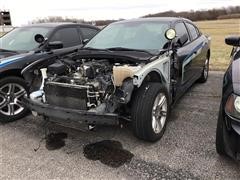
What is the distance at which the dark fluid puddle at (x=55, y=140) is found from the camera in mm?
3708

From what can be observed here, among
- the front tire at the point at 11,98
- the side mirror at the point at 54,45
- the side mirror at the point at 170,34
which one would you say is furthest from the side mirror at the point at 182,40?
the front tire at the point at 11,98

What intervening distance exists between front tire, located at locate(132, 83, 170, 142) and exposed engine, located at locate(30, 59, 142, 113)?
191 mm

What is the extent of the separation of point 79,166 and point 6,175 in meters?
0.78

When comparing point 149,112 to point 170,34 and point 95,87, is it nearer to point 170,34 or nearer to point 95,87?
point 95,87

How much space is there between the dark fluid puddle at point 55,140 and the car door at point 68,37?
6.33 ft

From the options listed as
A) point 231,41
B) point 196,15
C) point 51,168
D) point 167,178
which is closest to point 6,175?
point 51,168

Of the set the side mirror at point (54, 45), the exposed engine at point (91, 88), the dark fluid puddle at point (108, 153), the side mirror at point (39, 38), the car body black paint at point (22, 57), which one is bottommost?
the dark fluid puddle at point (108, 153)

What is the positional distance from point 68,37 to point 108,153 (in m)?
3.26

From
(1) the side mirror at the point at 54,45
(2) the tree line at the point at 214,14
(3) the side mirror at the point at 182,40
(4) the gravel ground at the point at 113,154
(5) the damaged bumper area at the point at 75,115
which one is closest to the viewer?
(4) the gravel ground at the point at 113,154

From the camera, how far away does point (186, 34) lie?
204 inches

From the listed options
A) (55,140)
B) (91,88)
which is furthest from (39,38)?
(91,88)

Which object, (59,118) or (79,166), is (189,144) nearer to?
(79,166)

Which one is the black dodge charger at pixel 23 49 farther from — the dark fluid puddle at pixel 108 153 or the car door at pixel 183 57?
the car door at pixel 183 57

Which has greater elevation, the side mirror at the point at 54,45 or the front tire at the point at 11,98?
the side mirror at the point at 54,45
